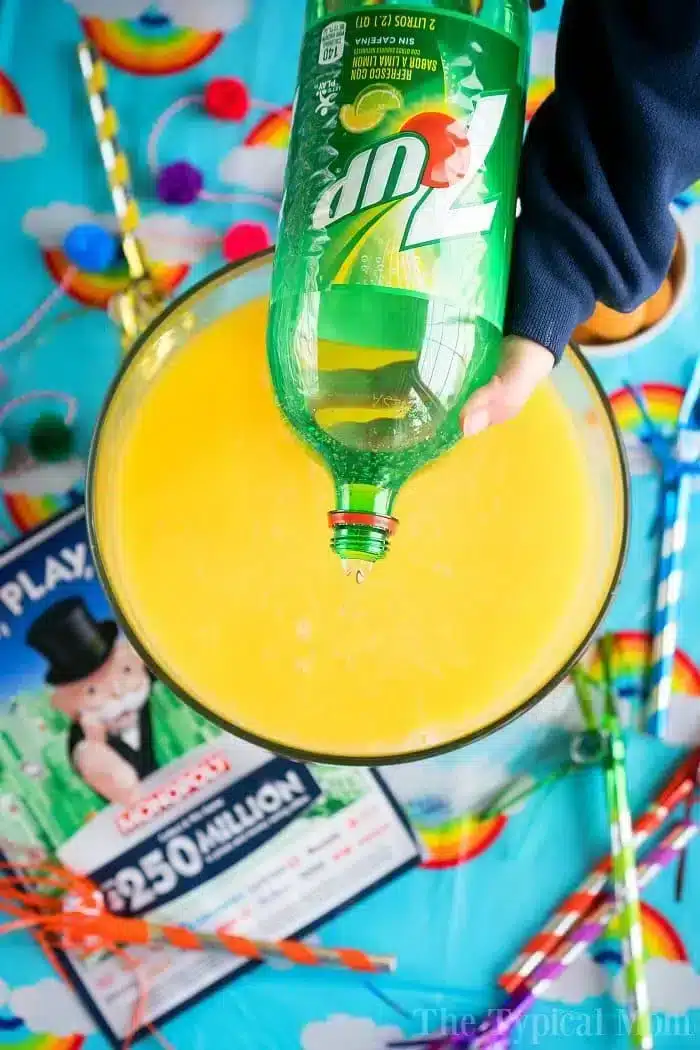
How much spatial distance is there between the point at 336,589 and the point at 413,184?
0.78 ft

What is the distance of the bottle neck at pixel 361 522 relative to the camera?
1.45 ft

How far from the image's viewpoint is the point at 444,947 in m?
0.70

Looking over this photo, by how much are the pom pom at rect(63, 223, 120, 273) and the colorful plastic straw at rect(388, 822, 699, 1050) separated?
2.05ft

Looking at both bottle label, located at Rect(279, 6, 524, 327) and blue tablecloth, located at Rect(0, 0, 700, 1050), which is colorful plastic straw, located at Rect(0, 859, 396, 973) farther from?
bottle label, located at Rect(279, 6, 524, 327)

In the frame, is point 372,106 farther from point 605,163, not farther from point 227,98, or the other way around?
point 227,98

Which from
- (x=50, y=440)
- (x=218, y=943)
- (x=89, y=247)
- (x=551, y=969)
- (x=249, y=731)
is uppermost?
(x=89, y=247)

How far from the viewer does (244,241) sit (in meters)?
0.72

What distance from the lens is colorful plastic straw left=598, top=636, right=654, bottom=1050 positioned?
67cm

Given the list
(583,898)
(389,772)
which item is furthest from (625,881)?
(389,772)

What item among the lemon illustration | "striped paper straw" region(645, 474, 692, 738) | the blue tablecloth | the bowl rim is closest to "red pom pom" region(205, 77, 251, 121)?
the blue tablecloth

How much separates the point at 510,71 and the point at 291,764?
49 centimetres

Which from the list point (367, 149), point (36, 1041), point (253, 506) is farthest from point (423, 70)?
point (36, 1041)

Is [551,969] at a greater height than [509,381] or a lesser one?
lesser

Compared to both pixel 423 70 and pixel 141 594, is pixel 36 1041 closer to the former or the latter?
pixel 141 594
